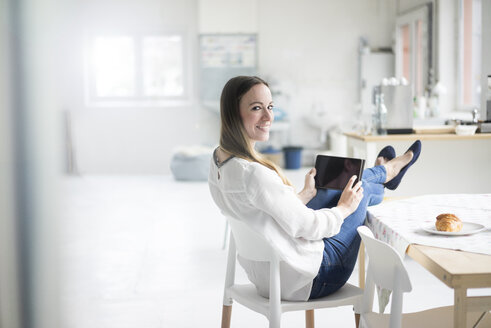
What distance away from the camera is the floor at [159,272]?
2.82 meters

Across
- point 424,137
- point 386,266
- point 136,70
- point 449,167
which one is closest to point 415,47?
point 136,70

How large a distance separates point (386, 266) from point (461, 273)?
190 mm

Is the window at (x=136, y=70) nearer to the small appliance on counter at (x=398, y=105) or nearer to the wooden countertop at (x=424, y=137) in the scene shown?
the small appliance on counter at (x=398, y=105)

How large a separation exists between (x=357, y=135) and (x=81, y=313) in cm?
216

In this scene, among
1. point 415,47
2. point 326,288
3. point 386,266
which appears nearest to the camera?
point 386,266

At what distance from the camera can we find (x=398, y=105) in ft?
13.0

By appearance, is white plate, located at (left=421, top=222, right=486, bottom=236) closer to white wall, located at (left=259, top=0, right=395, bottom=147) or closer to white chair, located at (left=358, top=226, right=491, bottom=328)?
white chair, located at (left=358, top=226, right=491, bottom=328)

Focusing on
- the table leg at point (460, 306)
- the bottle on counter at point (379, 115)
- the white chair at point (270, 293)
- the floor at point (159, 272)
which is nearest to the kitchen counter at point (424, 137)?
the bottle on counter at point (379, 115)

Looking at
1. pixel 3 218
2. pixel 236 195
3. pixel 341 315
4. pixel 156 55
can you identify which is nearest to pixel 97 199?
pixel 156 55

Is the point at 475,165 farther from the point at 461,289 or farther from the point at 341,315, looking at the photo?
the point at 461,289

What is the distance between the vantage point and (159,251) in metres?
4.12

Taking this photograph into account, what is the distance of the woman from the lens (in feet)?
5.66

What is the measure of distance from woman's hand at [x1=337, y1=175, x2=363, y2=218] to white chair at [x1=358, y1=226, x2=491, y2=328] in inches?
11.1

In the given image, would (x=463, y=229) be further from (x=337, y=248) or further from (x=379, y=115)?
(x=379, y=115)
